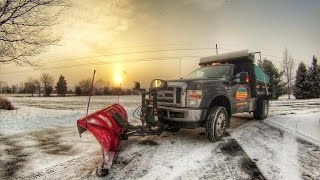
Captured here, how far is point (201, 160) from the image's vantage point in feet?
18.5

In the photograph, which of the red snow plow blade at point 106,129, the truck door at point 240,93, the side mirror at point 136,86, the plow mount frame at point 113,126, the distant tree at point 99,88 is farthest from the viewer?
the distant tree at point 99,88

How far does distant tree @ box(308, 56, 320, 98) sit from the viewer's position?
42725 millimetres

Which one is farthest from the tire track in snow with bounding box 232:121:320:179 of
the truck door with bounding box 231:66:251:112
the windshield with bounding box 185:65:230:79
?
the windshield with bounding box 185:65:230:79

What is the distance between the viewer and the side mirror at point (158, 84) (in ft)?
22.0

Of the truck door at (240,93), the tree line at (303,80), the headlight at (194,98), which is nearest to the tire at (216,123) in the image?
the headlight at (194,98)

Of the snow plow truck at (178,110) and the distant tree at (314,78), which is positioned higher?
the distant tree at (314,78)

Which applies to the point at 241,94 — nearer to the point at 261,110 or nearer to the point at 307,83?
the point at 261,110

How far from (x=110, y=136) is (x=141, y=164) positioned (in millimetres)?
966

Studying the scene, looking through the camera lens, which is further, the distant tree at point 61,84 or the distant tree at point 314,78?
the distant tree at point 61,84

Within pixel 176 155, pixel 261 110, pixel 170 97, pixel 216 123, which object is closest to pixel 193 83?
pixel 170 97

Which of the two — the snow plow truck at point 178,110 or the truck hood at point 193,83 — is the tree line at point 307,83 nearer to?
the snow plow truck at point 178,110

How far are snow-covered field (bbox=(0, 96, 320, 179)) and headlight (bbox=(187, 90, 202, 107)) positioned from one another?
1021 mm

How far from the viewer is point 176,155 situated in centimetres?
605

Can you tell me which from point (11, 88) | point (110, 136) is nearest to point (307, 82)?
point (110, 136)
